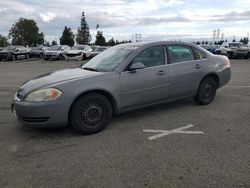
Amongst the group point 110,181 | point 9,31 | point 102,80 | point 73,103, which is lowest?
point 110,181

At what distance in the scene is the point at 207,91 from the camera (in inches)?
273

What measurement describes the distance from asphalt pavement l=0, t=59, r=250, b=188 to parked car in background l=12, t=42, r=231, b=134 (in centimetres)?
35

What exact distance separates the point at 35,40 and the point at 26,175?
319 ft

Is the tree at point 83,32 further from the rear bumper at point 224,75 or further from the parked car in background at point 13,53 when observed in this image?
the rear bumper at point 224,75

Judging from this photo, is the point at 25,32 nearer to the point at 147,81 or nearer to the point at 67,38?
the point at 67,38

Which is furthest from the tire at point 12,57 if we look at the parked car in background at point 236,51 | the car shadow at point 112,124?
the car shadow at point 112,124

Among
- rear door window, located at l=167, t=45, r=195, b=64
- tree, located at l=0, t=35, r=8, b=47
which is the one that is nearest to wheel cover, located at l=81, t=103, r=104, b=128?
rear door window, located at l=167, t=45, r=195, b=64

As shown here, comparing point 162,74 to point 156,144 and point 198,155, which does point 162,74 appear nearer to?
point 156,144

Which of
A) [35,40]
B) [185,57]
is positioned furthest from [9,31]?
[185,57]

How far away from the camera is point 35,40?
95562 mm

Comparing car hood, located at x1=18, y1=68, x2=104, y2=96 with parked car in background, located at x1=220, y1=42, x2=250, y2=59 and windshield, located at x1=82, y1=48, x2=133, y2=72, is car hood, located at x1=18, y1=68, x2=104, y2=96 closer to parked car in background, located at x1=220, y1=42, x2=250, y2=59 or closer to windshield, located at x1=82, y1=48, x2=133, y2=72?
windshield, located at x1=82, y1=48, x2=133, y2=72

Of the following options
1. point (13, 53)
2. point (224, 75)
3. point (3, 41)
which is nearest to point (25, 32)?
point (3, 41)

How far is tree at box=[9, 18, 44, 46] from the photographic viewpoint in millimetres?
94438

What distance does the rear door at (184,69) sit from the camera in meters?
6.16
